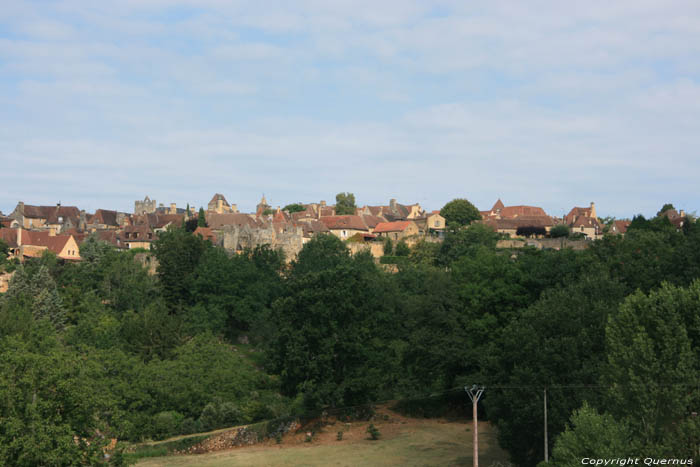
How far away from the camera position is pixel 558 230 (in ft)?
359

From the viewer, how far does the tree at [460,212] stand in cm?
12122

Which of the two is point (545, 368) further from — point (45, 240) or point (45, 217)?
point (45, 217)

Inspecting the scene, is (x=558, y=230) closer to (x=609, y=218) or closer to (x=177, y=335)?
(x=609, y=218)

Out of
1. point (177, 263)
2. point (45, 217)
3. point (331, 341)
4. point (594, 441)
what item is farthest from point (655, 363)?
point (45, 217)

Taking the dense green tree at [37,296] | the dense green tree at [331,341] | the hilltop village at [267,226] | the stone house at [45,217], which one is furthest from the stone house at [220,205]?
the dense green tree at [331,341]

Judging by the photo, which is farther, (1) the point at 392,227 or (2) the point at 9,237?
(1) the point at 392,227

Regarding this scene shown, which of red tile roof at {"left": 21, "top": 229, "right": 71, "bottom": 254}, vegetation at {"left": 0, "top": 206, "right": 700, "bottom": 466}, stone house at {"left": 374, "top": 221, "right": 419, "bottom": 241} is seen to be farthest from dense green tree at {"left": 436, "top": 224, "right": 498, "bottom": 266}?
red tile roof at {"left": 21, "top": 229, "right": 71, "bottom": 254}

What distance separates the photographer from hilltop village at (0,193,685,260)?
96.8 meters

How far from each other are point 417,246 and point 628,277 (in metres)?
52.8

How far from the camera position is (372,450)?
40.9m

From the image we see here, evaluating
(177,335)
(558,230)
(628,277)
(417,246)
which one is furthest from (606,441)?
(558,230)

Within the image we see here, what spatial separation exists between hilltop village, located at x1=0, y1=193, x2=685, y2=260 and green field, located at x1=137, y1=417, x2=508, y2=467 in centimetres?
4997

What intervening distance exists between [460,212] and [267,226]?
34621 millimetres

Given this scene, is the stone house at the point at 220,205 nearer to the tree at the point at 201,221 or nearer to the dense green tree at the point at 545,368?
the tree at the point at 201,221
